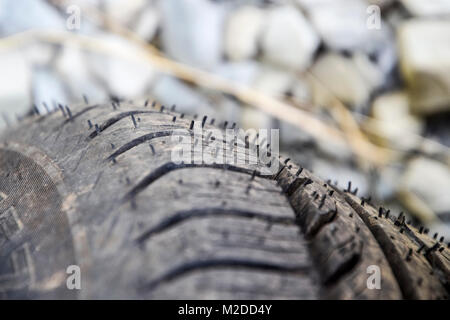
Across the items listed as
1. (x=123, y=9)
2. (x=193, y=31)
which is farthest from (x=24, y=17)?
(x=193, y=31)

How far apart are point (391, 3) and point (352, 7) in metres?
0.27

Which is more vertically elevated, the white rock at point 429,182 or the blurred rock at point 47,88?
the blurred rock at point 47,88

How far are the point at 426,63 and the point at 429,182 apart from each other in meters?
0.77

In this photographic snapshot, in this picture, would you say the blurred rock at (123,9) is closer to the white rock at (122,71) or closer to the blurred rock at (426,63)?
the white rock at (122,71)

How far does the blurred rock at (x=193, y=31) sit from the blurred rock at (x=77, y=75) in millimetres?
548

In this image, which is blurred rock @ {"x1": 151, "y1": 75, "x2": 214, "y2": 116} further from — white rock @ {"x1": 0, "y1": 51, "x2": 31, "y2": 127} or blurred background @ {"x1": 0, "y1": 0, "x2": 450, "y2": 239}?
white rock @ {"x1": 0, "y1": 51, "x2": 31, "y2": 127}

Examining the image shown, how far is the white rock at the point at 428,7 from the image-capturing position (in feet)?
10.0

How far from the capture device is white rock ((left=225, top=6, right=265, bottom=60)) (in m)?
3.14

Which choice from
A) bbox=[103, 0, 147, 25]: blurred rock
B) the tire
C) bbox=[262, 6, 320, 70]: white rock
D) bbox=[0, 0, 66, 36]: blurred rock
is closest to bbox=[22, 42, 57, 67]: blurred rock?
bbox=[0, 0, 66, 36]: blurred rock

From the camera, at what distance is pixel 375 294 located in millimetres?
860

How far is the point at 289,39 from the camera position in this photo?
123 inches

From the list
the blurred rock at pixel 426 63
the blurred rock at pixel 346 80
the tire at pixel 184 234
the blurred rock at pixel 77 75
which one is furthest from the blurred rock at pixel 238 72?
the tire at pixel 184 234
